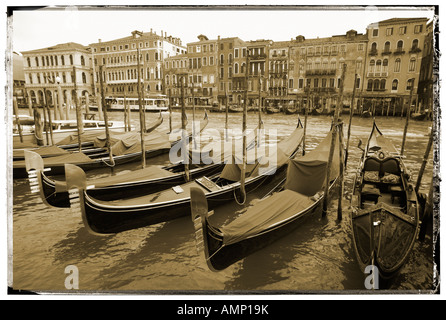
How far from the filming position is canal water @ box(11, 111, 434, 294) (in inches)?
142

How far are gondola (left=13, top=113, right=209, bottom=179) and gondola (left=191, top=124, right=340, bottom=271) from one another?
5786mm

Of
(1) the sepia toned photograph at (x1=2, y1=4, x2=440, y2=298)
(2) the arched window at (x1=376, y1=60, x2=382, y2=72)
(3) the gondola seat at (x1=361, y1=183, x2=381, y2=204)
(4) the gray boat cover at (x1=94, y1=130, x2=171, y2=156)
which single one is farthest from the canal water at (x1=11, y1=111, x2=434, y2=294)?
(4) the gray boat cover at (x1=94, y1=130, x2=171, y2=156)

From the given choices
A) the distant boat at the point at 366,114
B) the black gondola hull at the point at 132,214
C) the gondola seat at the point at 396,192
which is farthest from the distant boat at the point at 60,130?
the distant boat at the point at 366,114

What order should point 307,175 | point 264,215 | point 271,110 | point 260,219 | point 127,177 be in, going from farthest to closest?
point 271,110 → point 127,177 → point 307,175 → point 264,215 → point 260,219

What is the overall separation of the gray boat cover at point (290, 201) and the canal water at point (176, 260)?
58 cm

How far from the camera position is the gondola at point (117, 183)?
488 centimetres

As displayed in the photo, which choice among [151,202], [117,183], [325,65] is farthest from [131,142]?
[325,65]

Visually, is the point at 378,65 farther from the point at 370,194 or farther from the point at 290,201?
the point at 290,201

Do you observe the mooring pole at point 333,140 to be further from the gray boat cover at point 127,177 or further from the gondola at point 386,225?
the gray boat cover at point 127,177

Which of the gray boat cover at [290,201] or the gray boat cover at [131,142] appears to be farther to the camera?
the gray boat cover at [131,142]

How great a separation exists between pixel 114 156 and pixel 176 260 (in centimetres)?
641

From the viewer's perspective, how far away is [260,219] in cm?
394

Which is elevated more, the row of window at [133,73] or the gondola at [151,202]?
the row of window at [133,73]

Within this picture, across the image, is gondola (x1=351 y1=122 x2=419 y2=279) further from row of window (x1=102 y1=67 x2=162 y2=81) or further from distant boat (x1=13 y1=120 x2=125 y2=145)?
distant boat (x1=13 y1=120 x2=125 y2=145)
